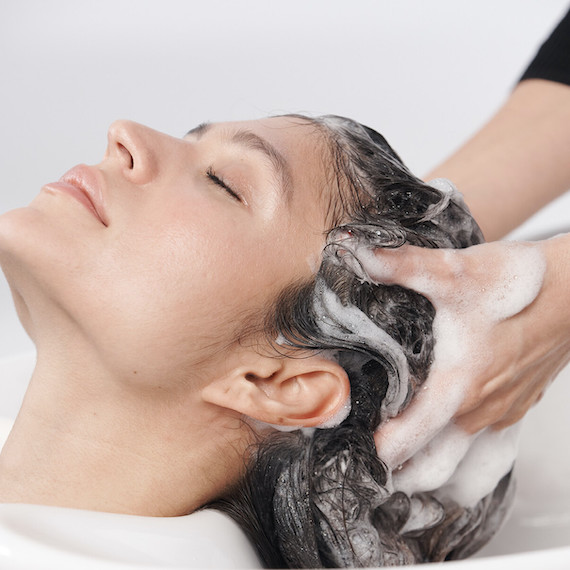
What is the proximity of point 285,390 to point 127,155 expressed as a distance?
401mm

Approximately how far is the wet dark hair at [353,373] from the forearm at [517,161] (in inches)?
15.0

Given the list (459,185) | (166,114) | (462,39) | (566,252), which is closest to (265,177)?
(566,252)

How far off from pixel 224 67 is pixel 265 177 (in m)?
1.76

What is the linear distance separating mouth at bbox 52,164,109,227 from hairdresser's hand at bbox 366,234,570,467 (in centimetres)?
37

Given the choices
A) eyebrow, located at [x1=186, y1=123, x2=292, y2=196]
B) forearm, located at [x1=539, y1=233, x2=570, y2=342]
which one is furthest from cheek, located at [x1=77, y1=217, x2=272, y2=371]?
forearm, located at [x1=539, y1=233, x2=570, y2=342]

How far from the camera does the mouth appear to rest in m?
1.23

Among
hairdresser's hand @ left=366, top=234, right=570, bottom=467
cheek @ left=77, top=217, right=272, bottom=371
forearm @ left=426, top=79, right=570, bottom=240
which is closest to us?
cheek @ left=77, top=217, right=272, bottom=371

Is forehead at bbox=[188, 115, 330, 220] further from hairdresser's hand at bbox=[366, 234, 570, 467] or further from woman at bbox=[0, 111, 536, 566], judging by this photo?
hairdresser's hand at bbox=[366, 234, 570, 467]

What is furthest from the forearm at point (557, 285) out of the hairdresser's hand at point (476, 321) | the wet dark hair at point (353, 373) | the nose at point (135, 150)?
the nose at point (135, 150)

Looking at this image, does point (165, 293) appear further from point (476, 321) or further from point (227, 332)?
point (476, 321)

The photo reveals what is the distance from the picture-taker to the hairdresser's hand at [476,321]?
1293 millimetres

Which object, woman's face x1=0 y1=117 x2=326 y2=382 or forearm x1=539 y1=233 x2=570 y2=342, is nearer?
woman's face x1=0 y1=117 x2=326 y2=382

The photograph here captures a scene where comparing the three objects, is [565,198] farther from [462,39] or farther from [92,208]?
[92,208]

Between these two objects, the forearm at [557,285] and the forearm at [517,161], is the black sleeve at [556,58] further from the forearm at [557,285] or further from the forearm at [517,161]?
the forearm at [557,285]
